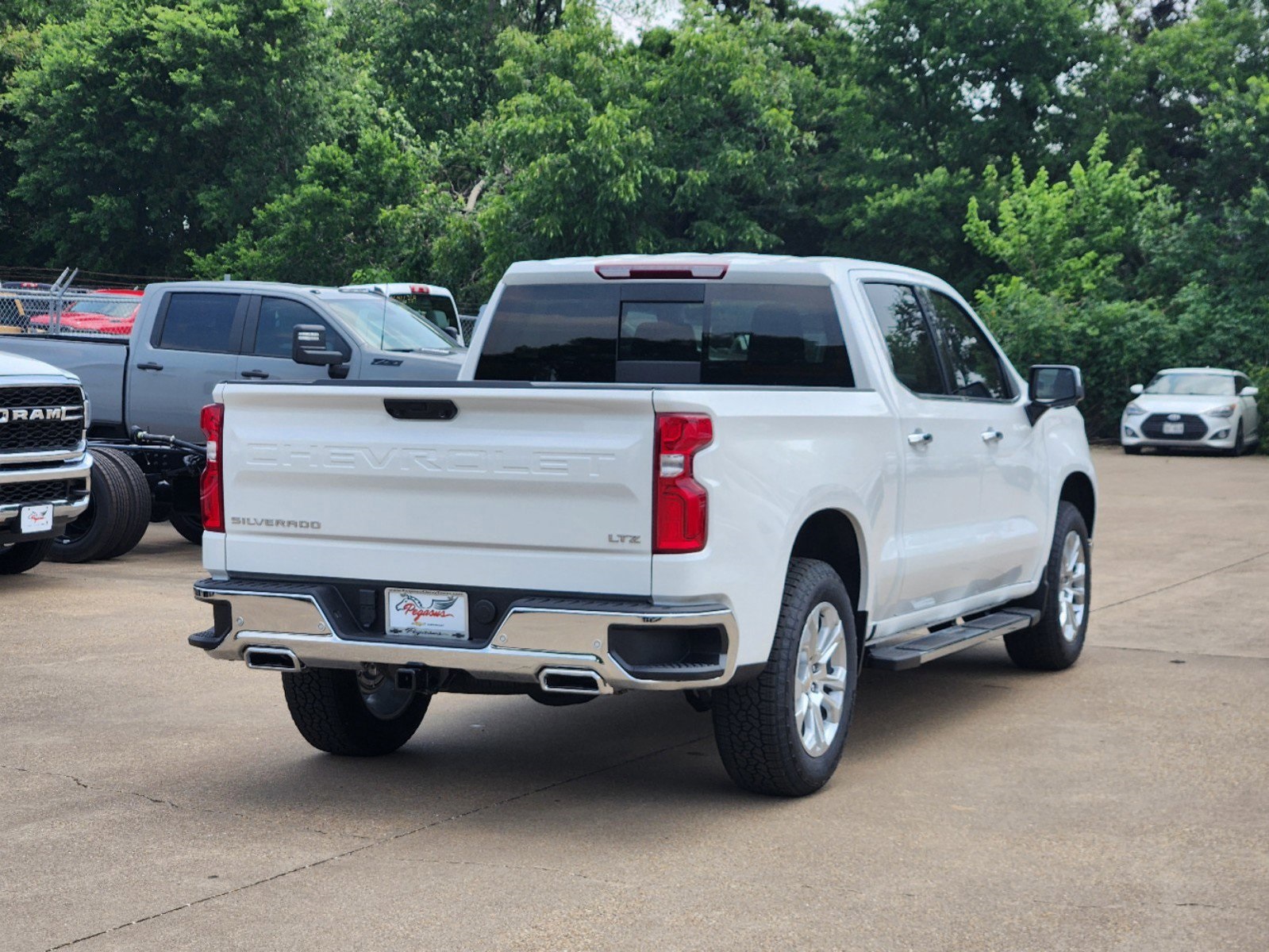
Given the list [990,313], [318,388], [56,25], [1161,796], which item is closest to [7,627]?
[318,388]

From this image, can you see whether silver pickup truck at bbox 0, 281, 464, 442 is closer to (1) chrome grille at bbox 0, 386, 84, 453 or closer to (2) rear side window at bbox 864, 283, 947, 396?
(1) chrome grille at bbox 0, 386, 84, 453

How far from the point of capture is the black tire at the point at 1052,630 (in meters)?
8.58

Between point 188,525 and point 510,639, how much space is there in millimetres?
9771

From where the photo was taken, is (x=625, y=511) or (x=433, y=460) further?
(x=433, y=460)

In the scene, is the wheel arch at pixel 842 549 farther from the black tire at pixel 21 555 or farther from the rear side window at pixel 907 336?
the black tire at pixel 21 555

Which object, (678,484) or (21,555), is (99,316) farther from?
(678,484)

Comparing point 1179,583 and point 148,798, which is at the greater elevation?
point 148,798

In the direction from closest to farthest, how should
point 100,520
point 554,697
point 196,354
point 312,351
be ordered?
point 554,697, point 312,351, point 100,520, point 196,354

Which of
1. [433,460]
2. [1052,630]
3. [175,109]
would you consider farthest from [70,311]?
[433,460]

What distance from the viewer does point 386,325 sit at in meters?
14.7

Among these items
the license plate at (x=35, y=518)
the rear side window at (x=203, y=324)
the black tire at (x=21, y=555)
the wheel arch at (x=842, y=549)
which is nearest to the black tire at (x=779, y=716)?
the wheel arch at (x=842, y=549)

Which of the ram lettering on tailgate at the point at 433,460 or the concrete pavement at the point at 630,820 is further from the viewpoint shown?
the ram lettering on tailgate at the point at 433,460

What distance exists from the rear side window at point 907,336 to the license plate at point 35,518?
6.59 metres

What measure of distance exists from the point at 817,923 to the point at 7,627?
270 inches
